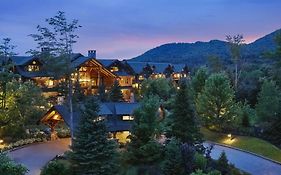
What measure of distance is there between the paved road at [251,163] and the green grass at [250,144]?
1912 mm

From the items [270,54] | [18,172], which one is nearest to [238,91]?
[270,54]

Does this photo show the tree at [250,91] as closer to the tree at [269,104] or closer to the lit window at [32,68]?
the tree at [269,104]

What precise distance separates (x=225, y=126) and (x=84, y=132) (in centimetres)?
2270

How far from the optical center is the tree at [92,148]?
84.9 ft

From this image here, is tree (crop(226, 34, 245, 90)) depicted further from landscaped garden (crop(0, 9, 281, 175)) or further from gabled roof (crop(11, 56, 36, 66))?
gabled roof (crop(11, 56, 36, 66))

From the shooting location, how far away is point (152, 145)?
28078mm

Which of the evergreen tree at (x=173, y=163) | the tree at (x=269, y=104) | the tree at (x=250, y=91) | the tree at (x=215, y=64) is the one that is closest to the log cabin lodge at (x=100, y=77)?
the evergreen tree at (x=173, y=163)

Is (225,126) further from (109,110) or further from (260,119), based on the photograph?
(109,110)

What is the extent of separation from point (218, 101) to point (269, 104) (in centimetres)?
569

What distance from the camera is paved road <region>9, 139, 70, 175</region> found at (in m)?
30.9

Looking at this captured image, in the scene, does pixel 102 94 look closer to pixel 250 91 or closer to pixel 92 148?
pixel 250 91

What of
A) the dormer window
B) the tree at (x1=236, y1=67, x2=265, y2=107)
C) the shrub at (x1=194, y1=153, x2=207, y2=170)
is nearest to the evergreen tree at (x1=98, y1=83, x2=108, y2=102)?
the dormer window

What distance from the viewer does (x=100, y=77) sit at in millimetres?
74625

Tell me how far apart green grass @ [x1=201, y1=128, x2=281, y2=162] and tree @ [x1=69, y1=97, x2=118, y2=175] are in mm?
17065
